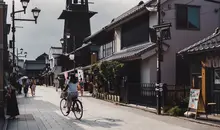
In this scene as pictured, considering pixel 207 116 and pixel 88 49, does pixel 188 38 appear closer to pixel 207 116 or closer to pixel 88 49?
pixel 207 116

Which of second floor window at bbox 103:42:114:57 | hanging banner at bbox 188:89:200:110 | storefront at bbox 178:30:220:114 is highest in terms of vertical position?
second floor window at bbox 103:42:114:57

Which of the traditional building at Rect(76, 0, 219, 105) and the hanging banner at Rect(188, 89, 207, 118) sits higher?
the traditional building at Rect(76, 0, 219, 105)

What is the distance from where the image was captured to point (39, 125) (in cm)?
1234

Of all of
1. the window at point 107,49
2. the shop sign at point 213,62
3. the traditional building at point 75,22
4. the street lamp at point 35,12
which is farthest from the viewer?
the traditional building at point 75,22

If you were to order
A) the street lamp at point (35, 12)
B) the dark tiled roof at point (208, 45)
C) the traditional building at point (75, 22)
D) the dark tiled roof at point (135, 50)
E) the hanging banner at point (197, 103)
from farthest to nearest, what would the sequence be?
1. the traditional building at point (75, 22)
2. the dark tiled roof at point (135, 50)
3. the street lamp at point (35, 12)
4. the dark tiled roof at point (208, 45)
5. the hanging banner at point (197, 103)

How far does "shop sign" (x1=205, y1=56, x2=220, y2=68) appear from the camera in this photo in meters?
14.1

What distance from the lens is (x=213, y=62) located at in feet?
47.2

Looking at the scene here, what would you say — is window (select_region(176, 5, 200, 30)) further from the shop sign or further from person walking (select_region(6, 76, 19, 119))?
person walking (select_region(6, 76, 19, 119))

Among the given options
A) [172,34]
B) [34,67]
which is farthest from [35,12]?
[34,67]

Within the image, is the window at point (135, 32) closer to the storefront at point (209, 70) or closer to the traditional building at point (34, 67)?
the storefront at point (209, 70)

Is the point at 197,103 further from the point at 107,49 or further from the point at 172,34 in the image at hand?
the point at 107,49

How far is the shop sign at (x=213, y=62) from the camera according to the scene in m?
14.1

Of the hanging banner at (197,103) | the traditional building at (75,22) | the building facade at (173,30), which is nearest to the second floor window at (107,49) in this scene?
the building facade at (173,30)

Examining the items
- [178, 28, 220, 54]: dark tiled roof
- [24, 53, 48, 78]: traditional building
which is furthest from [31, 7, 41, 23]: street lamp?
[24, 53, 48, 78]: traditional building
